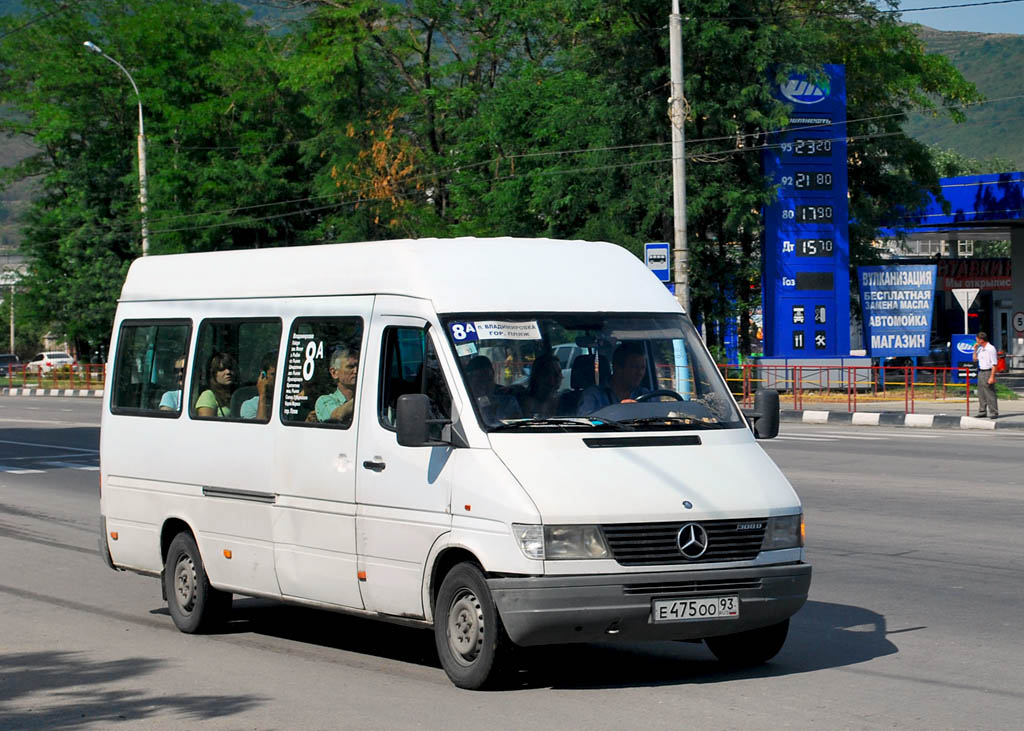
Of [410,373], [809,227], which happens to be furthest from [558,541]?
[809,227]

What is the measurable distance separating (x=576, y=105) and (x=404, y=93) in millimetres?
13082

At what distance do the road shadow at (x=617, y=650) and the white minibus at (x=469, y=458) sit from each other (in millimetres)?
266

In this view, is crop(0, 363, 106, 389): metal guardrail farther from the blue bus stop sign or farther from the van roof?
the van roof

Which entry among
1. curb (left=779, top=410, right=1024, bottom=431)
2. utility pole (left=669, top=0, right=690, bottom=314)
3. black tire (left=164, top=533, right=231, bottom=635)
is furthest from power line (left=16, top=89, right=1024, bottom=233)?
black tire (left=164, top=533, right=231, bottom=635)

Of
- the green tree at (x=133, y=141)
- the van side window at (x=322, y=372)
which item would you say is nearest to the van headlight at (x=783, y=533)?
the van side window at (x=322, y=372)

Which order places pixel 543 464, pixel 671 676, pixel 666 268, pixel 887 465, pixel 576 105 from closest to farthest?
pixel 543 464
pixel 671 676
pixel 887 465
pixel 666 268
pixel 576 105

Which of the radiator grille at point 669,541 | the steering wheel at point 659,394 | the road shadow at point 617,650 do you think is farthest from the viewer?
the steering wheel at point 659,394

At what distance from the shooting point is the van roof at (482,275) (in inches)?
312

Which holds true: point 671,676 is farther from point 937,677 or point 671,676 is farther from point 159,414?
point 159,414

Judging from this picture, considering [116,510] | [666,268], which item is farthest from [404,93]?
[116,510]

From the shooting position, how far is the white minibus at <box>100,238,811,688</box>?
276 inches

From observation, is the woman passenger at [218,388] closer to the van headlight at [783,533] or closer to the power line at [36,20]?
the van headlight at [783,533]

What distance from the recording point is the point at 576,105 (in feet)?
133

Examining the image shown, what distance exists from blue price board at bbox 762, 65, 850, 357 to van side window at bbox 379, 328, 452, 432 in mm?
30037
